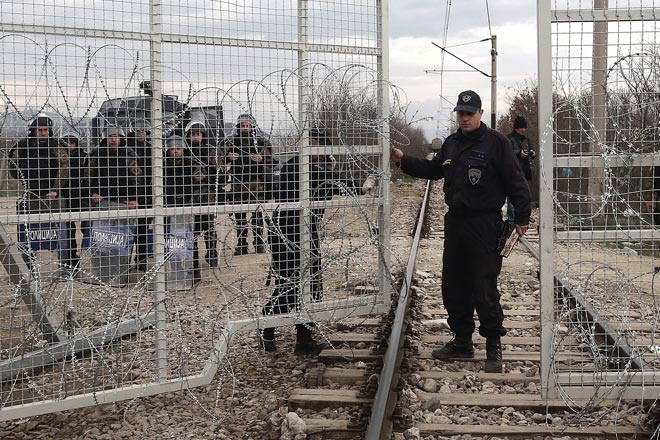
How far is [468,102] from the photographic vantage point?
611 cm

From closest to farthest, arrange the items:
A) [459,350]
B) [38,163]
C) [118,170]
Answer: [38,163] → [118,170] → [459,350]

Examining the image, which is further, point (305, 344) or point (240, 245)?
point (305, 344)

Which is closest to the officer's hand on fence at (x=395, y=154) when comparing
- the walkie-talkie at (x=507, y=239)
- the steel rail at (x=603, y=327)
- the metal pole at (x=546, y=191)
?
the walkie-talkie at (x=507, y=239)

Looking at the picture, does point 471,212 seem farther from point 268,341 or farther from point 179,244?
point 179,244

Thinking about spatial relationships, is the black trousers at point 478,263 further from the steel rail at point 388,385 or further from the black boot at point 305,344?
the black boot at point 305,344

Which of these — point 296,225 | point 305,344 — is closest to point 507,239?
point 296,225

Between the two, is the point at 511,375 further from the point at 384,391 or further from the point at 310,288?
the point at 310,288

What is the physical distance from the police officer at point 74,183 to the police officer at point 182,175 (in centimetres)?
56

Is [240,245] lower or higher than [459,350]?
higher

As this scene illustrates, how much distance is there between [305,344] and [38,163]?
9.32ft

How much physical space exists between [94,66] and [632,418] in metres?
4.14


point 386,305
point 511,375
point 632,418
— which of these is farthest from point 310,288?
point 632,418

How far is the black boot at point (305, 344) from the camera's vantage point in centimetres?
649

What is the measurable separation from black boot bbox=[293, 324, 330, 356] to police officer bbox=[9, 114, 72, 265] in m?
2.15
